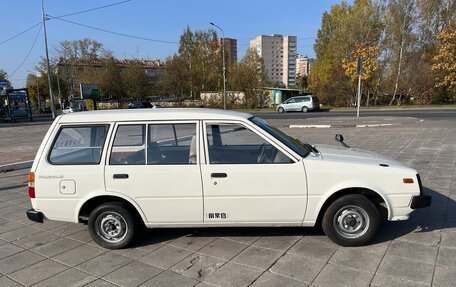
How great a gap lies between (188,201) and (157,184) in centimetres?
41

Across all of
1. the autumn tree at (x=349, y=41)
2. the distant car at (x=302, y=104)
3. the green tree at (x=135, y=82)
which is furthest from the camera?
the green tree at (x=135, y=82)

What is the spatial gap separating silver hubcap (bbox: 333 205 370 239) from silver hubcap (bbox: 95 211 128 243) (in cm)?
252

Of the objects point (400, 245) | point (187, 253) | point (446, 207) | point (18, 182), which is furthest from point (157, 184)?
point (18, 182)

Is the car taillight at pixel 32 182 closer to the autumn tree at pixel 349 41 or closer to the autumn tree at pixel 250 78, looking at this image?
the autumn tree at pixel 349 41

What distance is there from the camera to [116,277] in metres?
3.21

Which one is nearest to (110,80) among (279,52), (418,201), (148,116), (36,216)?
(36,216)

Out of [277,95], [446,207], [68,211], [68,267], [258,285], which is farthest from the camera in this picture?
[277,95]

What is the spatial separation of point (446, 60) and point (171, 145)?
35564 millimetres

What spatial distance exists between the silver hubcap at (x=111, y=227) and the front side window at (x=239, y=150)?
4.40ft

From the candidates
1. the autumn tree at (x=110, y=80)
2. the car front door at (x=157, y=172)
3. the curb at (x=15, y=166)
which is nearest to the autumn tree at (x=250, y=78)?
the autumn tree at (x=110, y=80)

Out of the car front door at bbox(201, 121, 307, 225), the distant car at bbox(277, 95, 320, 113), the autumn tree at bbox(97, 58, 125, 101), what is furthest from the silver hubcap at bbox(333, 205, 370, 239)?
the autumn tree at bbox(97, 58, 125, 101)

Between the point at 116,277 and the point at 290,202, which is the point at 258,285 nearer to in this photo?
the point at 290,202

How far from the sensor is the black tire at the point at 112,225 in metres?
3.75

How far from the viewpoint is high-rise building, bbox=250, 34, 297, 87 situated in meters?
99.6
